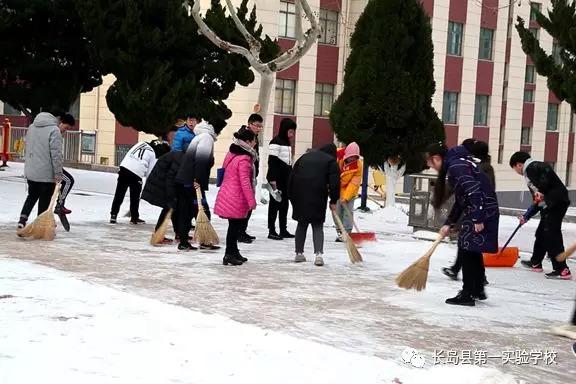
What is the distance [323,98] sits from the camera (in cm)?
3503

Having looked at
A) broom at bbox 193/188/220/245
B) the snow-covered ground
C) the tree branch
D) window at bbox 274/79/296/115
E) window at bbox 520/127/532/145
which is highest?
the tree branch

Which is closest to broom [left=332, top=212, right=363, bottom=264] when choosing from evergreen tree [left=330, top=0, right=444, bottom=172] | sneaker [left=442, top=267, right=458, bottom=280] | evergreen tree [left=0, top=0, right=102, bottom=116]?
sneaker [left=442, top=267, right=458, bottom=280]

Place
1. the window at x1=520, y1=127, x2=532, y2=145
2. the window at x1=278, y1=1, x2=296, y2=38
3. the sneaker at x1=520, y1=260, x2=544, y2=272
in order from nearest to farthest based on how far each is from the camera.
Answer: the sneaker at x1=520, y1=260, x2=544, y2=272
the window at x1=278, y1=1, x2=296, y2=38
the window at x1=520, y1=127, x2=532, y2=145

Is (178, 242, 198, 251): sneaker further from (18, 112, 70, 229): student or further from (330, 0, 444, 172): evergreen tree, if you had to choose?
(330, 0, 444, 172): evergreen tree

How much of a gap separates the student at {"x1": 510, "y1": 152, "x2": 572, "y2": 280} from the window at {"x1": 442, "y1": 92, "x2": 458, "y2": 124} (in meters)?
27.6

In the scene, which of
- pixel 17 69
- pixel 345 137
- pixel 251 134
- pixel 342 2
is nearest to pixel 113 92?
pixel 17 69

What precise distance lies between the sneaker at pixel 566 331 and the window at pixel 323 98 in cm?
2766

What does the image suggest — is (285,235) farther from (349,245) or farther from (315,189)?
(315,189)

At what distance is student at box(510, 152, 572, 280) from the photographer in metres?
10.8

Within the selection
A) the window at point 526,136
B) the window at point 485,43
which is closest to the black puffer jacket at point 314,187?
the window at point 485,43

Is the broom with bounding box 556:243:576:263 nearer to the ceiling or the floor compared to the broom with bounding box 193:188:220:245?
nearer to the ceiling

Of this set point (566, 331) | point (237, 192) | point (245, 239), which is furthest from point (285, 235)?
point (566, 331)

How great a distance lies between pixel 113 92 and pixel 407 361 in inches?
656

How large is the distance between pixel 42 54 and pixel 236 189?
14.0 meters
